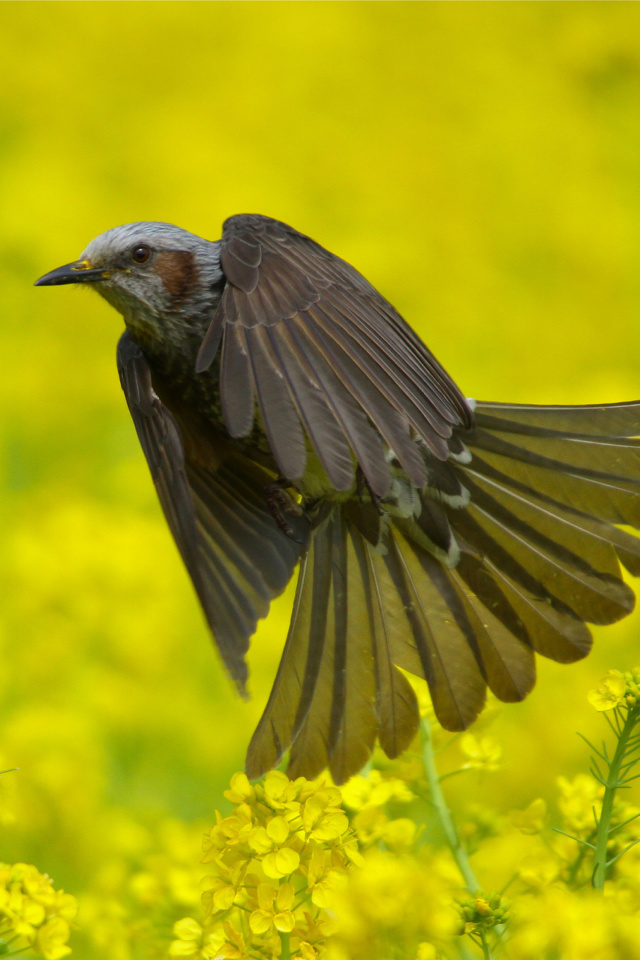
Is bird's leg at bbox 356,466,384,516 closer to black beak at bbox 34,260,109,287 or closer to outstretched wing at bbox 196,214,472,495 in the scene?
outstretched wing at bbox 196,214,472,495

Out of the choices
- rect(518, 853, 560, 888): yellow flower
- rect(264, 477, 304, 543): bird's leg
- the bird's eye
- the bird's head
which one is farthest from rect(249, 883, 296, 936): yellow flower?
the bird's eye

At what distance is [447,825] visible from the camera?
138cm

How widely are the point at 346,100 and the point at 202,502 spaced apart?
128 inches

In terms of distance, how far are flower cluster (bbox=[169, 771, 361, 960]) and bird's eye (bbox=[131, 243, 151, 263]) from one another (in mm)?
1056

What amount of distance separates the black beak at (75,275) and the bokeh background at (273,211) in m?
0.88

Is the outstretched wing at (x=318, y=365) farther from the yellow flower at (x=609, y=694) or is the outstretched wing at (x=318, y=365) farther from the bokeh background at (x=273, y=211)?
the bokeh background at (x=273, y=211)

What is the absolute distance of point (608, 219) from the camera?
4.44 meters

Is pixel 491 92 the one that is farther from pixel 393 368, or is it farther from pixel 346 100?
pixel 393 368

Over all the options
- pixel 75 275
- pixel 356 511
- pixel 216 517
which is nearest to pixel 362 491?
pixel 356 511

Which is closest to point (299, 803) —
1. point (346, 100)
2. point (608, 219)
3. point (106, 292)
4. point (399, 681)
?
point (399, 681)

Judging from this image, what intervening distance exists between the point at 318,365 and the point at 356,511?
0.61m

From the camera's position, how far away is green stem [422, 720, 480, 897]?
1345 mm

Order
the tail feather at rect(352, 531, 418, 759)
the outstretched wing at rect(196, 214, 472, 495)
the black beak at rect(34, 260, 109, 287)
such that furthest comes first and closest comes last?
the black beak at rect(34, 260, 109, 287) → the tail feather at rect(352, 531, 418, 759) → the outstretched wing at rect(196, 214, 472, 495)

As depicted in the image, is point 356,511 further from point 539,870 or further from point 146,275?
point 539,870
